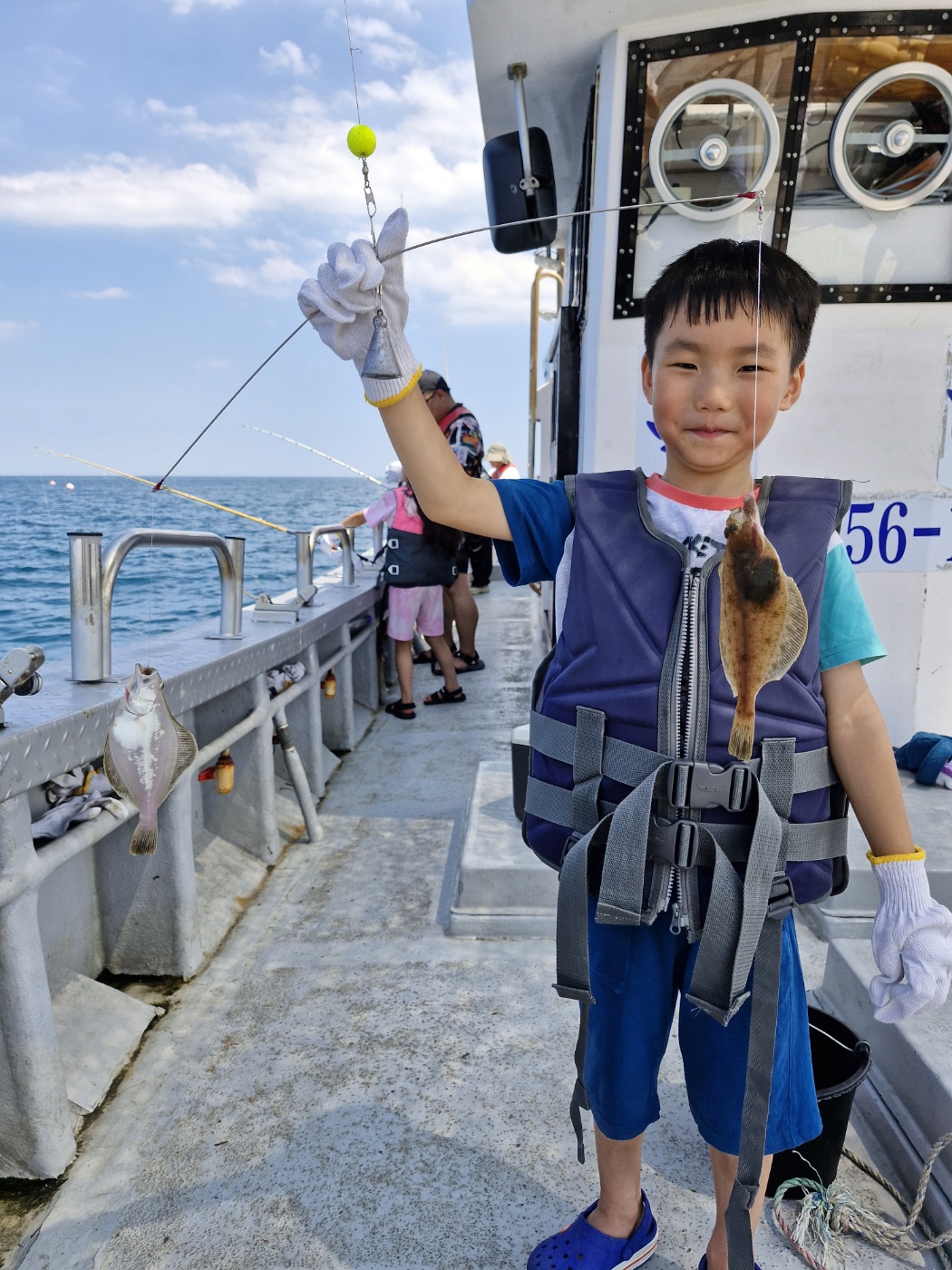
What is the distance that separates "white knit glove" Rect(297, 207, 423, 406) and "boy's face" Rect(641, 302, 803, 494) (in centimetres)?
44

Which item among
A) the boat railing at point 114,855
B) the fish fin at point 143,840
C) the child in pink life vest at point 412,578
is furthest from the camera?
the child in pink life vest at point 412,578

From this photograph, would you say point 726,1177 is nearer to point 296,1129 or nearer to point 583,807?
point 583,807

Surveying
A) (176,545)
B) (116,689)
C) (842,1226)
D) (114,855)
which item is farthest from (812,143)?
(114,855)

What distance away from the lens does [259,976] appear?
A: 2.84 m

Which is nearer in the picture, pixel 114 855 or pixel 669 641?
pixel 669 641

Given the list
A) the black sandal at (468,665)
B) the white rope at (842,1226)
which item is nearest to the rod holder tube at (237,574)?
the white rope at (842,1226)

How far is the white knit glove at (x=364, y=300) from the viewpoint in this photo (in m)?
1.42

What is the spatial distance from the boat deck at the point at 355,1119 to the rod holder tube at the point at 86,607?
1.11 metres

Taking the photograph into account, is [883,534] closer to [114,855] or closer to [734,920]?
[734,920]

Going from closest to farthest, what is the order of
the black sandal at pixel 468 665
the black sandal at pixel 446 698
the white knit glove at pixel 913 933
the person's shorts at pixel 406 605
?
the white knit glove at pixel 913 933, the person's shorts at pixel 406 605, the black sandal at pixel 446 698, the black sandal at pixel 468 665

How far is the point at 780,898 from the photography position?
1435 mm

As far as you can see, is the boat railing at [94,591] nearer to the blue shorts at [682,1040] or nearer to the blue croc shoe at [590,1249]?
the blue shorts at [682,1040]

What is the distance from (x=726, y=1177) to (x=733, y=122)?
351cm

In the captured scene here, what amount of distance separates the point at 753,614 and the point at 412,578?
4344 mm
